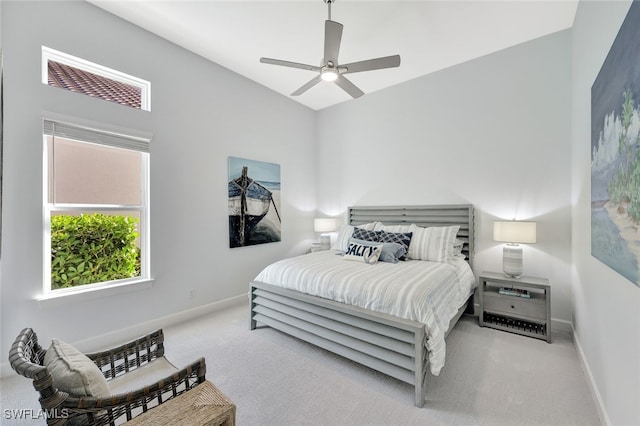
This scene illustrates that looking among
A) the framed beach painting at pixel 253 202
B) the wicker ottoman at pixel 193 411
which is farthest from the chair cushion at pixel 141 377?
the framed beach painting at pixel 253 202

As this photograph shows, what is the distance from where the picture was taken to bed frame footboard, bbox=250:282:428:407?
6.16 ft

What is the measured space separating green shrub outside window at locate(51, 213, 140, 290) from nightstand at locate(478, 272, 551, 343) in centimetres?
396

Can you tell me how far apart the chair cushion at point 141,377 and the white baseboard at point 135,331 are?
151cm

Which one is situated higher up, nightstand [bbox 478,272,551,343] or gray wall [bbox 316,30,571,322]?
gray wall [bbox 316,30,571,322]

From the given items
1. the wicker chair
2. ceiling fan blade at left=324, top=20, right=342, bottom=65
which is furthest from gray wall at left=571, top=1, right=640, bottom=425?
the wicker chair

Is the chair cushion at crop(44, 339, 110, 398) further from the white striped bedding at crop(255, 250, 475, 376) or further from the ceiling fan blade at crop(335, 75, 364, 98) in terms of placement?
the ceiling fan blade at crop(335, 75, 364, 98)

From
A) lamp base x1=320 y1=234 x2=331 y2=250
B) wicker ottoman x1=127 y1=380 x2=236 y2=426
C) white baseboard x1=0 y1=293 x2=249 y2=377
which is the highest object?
lamp base x1=320 y1=234 x2=331 y2=250

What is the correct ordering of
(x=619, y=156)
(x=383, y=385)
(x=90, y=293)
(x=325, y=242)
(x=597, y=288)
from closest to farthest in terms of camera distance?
(x=619, y=156) → (x=597, y=288) → (x=383, y=385) → (x=90, y=293) → (x=325, y=242)

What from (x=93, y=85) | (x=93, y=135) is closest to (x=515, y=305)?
(x=93, y=135)

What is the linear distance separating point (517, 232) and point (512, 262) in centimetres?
35

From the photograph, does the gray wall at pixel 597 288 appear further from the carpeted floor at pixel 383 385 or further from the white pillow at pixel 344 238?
the white pillow at pixel 344 238

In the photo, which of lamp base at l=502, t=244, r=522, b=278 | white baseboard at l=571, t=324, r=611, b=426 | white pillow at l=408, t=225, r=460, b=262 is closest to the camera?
white baseboard at l=571, t=324, r=611, b=426

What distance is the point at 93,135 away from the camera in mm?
2531

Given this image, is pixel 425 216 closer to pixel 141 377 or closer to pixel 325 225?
pixel 325 225
